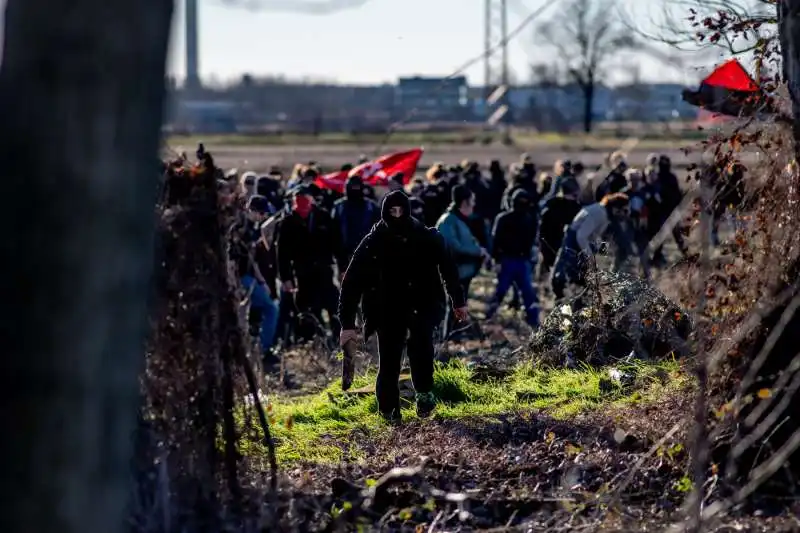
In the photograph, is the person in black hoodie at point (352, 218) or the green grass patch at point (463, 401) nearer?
the green grass patch at point (463, 401)

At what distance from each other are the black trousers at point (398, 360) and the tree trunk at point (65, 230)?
589 cm

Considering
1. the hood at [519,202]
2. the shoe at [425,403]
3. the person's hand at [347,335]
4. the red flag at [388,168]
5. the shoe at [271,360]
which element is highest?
the red flag at [388,168]

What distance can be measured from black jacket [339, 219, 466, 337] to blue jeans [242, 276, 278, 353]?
3782mm

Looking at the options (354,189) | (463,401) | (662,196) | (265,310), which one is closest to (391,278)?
(463,401)

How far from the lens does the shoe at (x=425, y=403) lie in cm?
927

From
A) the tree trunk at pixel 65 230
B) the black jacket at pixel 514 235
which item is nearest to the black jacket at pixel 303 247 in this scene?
the black jacket at pixel 514 235

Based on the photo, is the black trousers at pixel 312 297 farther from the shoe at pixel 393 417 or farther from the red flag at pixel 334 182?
the shoe at pixel 393 417

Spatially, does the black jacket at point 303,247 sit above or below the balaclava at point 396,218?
below

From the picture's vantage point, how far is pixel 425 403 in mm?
9336

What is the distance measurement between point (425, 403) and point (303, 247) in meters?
4.89

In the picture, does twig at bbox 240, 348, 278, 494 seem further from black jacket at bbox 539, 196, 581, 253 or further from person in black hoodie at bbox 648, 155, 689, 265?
person in black hoodie at bbox 648, 155, 689, 265

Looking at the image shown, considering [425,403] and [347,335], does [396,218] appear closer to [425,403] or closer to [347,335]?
[347,335]

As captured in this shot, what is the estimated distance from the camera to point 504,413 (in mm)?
8719

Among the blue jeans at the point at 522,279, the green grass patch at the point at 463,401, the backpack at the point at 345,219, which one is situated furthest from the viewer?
the backpack at the point at 345,219
